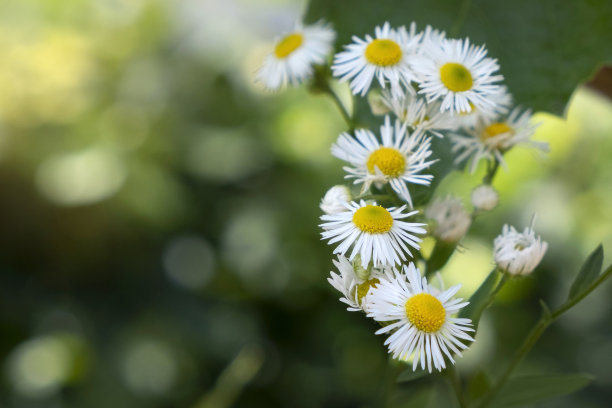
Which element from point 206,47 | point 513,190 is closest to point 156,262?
point 206,47

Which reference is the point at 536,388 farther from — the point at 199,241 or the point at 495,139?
the point at 199,241

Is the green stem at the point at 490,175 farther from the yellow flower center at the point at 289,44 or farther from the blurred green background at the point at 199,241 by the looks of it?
the blurred green background at the point at 199,241

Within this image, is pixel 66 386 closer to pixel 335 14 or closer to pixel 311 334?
pixel 311 334

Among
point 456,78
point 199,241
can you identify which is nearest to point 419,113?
point 456,78

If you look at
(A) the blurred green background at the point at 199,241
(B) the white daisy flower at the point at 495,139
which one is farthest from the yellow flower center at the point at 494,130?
(A) the blurred green background at the point at 199,241

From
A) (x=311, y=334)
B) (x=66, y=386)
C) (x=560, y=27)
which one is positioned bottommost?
Result: (x=66, y=386)
